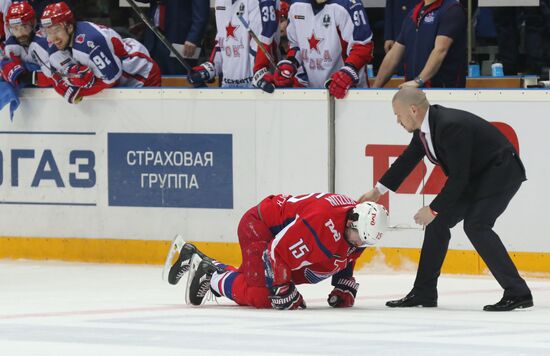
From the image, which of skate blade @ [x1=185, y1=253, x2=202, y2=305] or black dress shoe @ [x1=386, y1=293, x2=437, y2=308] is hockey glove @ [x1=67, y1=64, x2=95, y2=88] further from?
black dress shoe @ [x1=386, y1=293, x2=437, y2=308]

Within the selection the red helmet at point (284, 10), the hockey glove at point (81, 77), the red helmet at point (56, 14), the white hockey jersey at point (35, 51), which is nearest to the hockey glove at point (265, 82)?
the red helmet at point (284, 10)

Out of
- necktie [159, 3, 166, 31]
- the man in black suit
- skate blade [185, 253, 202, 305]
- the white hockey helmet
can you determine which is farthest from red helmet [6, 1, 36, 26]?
the white hockey helmet

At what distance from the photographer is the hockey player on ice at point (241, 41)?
441 inches

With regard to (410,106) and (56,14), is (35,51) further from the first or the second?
(410,106)

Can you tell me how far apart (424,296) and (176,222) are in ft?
9.79

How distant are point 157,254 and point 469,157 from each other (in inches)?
140

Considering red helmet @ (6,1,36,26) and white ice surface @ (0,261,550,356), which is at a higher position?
red helmet @ (6,1,36,26)

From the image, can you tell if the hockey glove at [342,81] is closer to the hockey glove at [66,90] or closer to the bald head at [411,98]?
the hockey glove at [66,90]

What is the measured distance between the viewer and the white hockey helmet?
7988 millimetres

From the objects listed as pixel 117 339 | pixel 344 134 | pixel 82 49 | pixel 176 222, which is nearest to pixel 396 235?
pixel 344 134

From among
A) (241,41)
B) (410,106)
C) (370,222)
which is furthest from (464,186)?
(241,41)

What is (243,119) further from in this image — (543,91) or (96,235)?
(543,91)

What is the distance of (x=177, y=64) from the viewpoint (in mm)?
13250

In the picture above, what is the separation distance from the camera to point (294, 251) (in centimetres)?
823
